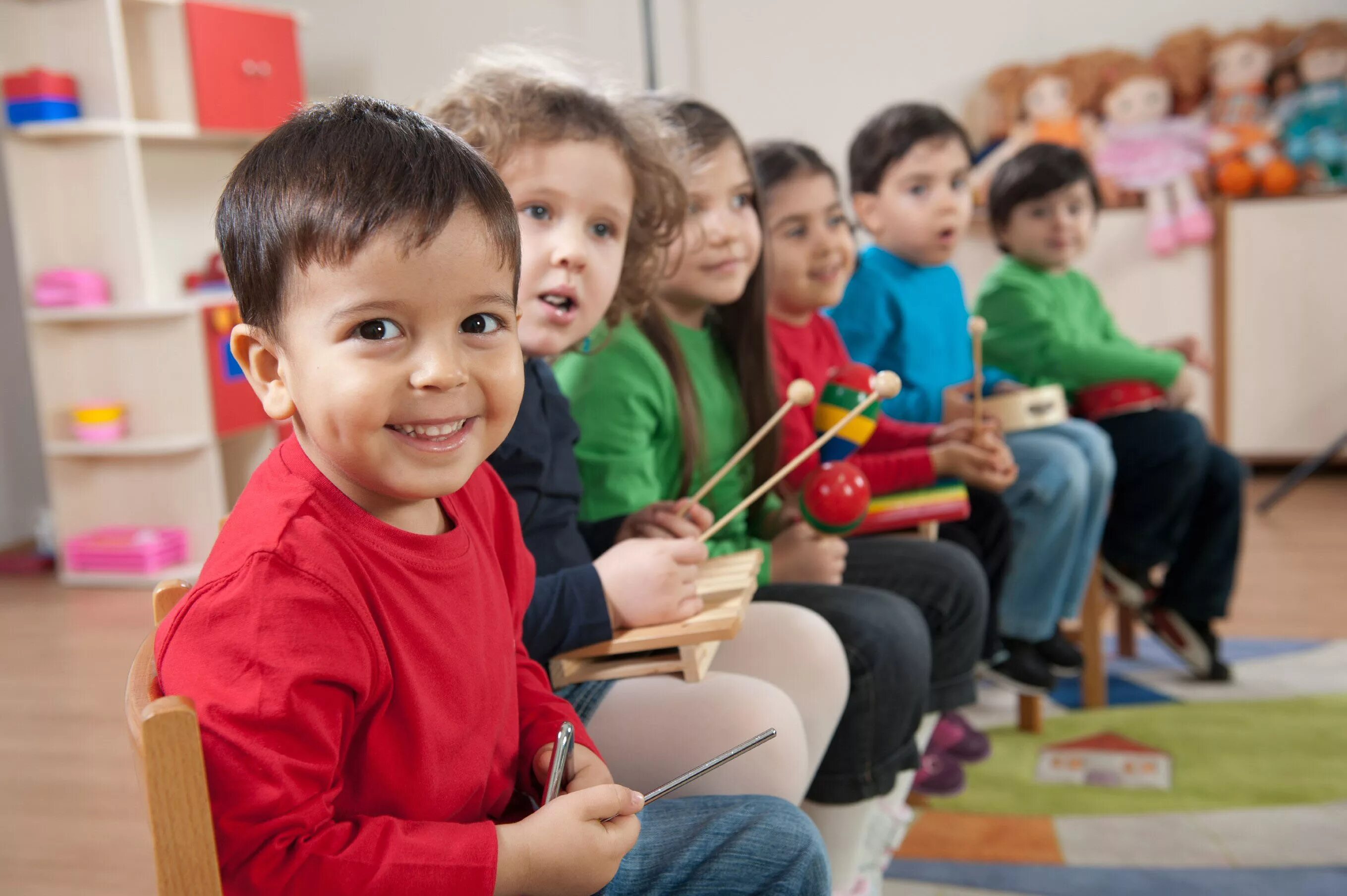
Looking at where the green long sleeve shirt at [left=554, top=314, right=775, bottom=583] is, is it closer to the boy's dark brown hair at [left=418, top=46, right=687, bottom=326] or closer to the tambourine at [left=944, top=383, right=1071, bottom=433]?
the boy's dark brown hair at [left=418, top=46, right=687, bottom=326]

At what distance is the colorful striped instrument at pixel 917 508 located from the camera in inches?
58.0

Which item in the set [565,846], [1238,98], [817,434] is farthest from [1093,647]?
[1238,98]

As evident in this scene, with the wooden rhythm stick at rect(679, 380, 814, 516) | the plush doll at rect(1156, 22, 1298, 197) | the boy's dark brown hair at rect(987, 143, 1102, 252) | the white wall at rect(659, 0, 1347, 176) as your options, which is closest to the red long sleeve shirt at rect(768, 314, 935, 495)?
the wooden rhythm stick at rect(679, 380, 814, 516)

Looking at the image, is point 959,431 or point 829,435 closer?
point 829,435

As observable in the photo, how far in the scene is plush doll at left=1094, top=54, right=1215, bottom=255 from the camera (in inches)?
135

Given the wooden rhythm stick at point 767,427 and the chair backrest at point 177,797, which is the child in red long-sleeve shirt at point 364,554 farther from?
the wooden rhythm stick at point 767,427

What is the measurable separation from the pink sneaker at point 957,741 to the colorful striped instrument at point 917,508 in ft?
1.02

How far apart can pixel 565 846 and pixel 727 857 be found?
0.16 m

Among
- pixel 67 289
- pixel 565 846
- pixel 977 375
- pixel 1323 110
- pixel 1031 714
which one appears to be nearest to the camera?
pixel 565 846

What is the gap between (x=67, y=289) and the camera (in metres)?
3.08

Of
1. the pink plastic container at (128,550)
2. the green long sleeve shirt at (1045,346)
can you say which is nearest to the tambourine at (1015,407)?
the green long sleeve shirt at (1045,346)

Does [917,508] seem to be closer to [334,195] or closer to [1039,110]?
[334,195]

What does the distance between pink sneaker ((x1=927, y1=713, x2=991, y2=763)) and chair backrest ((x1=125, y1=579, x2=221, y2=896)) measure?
120cm

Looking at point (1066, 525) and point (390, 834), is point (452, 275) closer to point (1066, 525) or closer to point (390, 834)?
point (390, 834)
